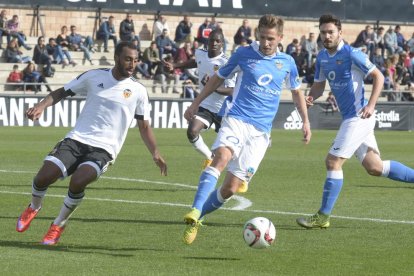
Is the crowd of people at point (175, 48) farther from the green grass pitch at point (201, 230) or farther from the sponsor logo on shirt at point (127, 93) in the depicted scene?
the sponsor logo on shirt at point (127, 93)

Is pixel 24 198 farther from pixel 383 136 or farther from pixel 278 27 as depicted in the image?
pixel 383 136

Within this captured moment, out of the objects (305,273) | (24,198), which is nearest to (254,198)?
(24,198)

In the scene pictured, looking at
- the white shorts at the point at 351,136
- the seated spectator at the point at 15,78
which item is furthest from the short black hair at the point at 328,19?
the seated spectator at the point at 15,78

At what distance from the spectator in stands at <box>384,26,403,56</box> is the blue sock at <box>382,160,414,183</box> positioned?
109 ft

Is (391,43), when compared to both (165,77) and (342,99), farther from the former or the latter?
(342,99)

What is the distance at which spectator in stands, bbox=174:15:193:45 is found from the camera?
140 ft

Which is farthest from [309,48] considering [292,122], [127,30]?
[127,30]

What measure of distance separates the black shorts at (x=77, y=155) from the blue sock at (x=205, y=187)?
1043mm

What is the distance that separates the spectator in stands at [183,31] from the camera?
42812mm

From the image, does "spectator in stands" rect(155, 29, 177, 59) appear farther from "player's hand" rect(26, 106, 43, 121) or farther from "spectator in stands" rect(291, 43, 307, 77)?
"player's hand" rect(26, 106, 43, 121)

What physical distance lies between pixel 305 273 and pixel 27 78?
2934 cm

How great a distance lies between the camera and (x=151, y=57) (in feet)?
133

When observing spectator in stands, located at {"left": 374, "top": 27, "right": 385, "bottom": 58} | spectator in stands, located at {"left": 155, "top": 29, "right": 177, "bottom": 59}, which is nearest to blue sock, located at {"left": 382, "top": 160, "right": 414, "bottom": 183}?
spectator in stands, located at {"left": 155, "top": 29, "right": 177, "bottom": 59}

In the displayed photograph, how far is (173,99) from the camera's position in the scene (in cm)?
3797
